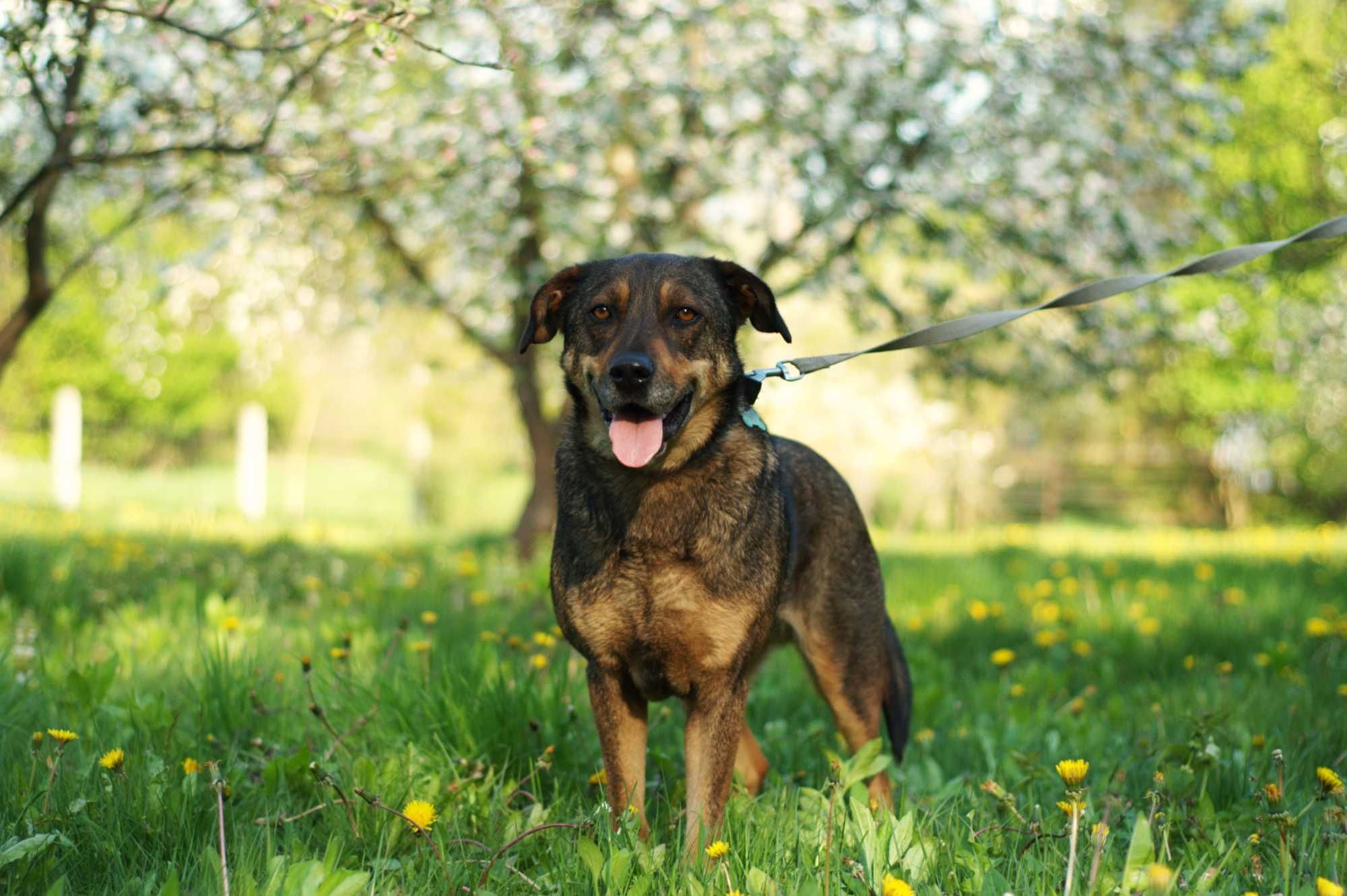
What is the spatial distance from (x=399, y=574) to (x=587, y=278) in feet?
12.6

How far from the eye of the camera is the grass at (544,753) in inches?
103

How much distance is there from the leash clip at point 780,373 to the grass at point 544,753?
1.19 meters

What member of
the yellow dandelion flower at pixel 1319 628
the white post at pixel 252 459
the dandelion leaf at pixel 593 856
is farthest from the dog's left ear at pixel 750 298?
the white post at pixel 252 459

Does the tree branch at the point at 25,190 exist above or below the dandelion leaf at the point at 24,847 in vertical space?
above

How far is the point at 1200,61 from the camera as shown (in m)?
9.48

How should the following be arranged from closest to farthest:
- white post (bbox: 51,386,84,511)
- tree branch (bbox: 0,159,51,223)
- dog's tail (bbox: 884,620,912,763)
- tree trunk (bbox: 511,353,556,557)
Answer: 1. dog's tail (bbox: 884,620,912,763)
2. tree branch (bbox: 0,159,51,223)
3. tree trunk (bbox: 511,353,556,557)
4. white post (bbox: 51,386,84,511)

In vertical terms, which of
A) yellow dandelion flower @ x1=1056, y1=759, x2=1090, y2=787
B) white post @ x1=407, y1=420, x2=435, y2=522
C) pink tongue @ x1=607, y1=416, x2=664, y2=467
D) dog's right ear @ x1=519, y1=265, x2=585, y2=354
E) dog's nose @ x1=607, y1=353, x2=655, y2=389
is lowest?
white post @ x1=407, y1=420, x2=435, y2=522

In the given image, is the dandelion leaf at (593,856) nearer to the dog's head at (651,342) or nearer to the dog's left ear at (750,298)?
the dog's head at (651,342)

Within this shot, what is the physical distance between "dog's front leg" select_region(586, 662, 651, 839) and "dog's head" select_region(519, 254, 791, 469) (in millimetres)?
622

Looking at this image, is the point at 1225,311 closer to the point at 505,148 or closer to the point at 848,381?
the point at 848,381

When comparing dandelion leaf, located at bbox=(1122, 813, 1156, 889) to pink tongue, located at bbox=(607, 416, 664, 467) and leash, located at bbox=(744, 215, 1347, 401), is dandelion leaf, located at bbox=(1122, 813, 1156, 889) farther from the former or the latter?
pink tongue, located at bbox=(607, 416, 664, 467)

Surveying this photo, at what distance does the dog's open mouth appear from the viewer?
3.04 m

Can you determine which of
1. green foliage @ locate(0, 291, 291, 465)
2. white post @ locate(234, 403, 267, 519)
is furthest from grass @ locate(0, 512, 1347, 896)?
green foliage @ locate(0, 291, 291, 465)

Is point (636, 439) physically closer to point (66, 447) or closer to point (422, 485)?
point (422, 485)
